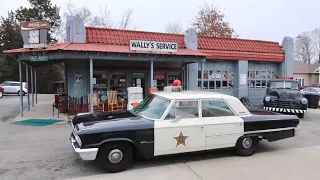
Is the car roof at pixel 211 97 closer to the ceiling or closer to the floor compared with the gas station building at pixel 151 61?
closer to the floor

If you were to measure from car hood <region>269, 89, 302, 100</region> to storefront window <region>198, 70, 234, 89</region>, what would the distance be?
3.79 metres

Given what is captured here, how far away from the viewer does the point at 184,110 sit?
543 cm

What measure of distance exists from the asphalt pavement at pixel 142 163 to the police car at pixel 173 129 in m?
0.28

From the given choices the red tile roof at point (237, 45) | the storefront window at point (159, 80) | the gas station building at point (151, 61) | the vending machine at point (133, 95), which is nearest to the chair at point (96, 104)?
the gas station building at point (151, 61)

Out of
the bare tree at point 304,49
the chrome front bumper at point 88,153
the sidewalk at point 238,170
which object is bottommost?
the sidewalk at point 238,170

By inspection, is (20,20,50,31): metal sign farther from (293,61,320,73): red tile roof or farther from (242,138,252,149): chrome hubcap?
(293,61,320,73): red tile roof

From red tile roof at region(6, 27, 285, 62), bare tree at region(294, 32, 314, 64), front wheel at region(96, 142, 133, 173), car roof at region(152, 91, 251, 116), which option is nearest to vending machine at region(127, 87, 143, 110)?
red tile roof at region(6, 27, 285, 62)

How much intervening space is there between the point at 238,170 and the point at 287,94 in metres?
8.47

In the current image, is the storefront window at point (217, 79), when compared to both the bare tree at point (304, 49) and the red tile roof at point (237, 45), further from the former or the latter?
the bare tree at point (304, 49)

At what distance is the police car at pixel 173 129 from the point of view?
4.77m

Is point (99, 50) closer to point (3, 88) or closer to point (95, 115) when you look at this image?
point (95, 115)

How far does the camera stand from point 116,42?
12.8 meters

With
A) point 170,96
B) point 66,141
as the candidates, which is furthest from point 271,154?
point 66,141

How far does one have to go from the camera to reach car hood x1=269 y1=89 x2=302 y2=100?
39.1 feet
